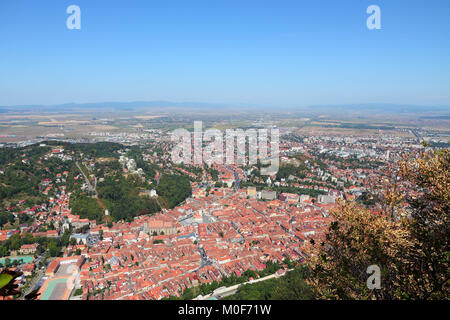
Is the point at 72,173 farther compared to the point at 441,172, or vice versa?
the point at 72,173

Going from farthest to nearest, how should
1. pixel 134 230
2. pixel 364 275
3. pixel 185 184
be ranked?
pixel 185 184, pixel 134 230, pixel 364 275

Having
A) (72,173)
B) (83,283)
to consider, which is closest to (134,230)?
(83,283)

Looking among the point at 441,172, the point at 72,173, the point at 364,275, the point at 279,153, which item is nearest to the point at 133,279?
the point at 364,275

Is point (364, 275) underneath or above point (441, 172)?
underneath

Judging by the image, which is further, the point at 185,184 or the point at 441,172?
the point at 185,184
